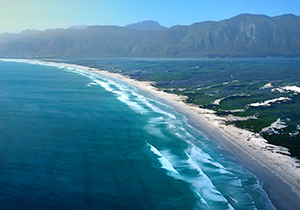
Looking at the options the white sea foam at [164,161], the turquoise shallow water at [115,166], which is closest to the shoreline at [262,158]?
the turquoise shallow water at [115,166]

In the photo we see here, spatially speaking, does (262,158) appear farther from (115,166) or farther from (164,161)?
(115,166)

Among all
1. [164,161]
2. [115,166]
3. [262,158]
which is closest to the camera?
[115,166]

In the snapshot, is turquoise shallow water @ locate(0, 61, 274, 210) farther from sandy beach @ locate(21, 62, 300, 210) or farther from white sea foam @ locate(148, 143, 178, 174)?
sandy beach @ locate(21, 62, 300, 210)

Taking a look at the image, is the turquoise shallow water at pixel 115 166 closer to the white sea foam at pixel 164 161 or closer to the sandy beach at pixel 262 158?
the white sea foam at pixel 164 161

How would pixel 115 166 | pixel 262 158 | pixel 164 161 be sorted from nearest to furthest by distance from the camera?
pixel 115 166
pixel 164 161
pixel 262 158

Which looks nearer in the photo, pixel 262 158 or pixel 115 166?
pixel 115 166

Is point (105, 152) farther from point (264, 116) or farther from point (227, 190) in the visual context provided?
point (264, 116)

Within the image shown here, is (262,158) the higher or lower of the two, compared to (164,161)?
higher

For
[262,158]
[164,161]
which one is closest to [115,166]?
[164,161]
